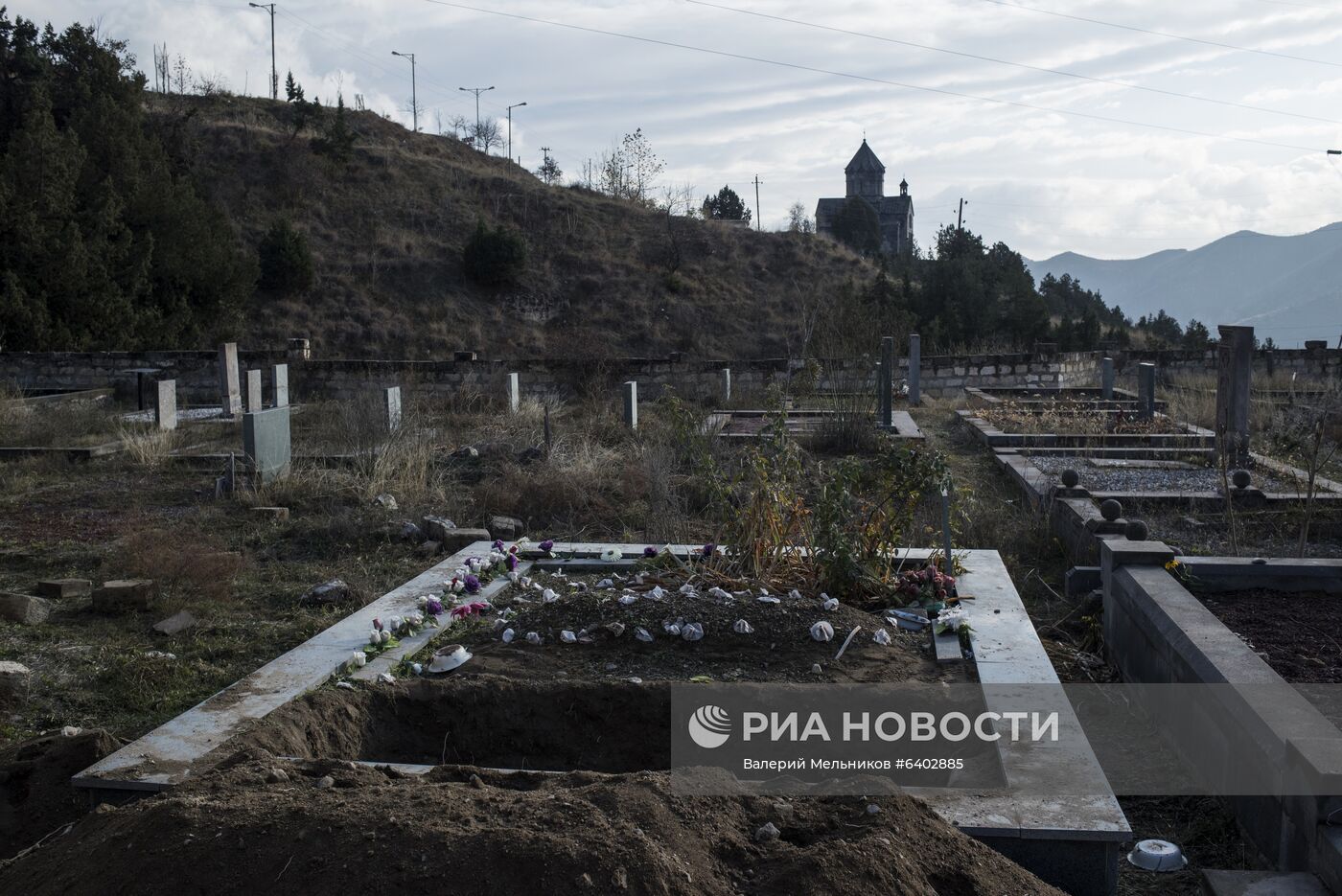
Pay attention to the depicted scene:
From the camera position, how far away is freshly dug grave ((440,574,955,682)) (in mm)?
4289

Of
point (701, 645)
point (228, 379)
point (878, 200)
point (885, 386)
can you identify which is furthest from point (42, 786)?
point (878, 200)

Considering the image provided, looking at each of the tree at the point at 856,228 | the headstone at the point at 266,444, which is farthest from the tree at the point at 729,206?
the headstone at the point at 266,444

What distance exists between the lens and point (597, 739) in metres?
3.90

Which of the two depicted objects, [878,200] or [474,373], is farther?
[878,200]

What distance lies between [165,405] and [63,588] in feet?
31.1

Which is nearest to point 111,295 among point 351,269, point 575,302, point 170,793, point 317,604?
point 351,269

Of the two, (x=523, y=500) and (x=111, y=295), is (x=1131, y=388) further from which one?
(x=111, y=295)

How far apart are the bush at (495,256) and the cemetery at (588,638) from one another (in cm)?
2562

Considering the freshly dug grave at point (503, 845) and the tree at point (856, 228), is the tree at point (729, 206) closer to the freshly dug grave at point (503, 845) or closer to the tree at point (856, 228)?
the tree at point (856, 228)

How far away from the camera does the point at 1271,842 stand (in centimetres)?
323

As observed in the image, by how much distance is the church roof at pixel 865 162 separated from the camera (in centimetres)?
8594

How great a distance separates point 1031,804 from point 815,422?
35.9 feet

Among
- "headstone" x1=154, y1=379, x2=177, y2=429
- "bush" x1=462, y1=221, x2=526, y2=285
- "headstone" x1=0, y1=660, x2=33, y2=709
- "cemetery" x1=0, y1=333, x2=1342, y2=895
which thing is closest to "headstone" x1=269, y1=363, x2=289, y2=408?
"headstone" x1=154, y1=379, x2=177, y2=429

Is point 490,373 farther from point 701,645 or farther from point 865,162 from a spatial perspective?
point 865,162
